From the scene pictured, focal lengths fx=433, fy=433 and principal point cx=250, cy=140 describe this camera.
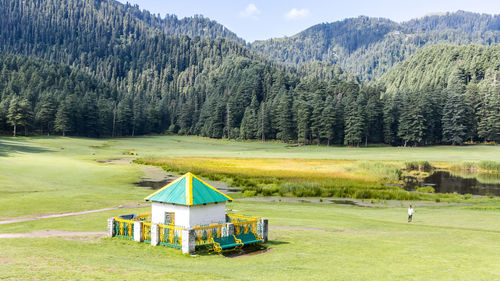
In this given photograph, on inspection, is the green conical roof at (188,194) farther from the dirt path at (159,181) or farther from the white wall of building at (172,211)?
the dirt path at (159,181)

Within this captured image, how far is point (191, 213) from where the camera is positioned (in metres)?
21.2

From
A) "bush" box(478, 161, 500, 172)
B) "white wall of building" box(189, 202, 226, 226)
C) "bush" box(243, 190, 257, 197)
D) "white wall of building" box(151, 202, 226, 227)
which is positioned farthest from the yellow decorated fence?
"bush" box(478, 161, 500, 172)

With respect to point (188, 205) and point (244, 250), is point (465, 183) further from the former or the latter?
point (188, 205)

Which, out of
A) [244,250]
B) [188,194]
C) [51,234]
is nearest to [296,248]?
[244,250]

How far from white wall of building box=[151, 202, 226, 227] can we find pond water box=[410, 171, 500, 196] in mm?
39574

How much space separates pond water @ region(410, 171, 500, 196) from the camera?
53.4 meters

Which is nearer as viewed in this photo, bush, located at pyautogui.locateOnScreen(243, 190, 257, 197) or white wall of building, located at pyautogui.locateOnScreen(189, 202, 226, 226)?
white wall of building, located at pyautogui.locateOnScreen(189, 202, 226, 226)

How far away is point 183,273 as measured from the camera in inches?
608

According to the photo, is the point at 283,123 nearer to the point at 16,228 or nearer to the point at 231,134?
the point at 231,134

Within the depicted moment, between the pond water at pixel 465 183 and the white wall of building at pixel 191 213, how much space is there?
3957 centimetres

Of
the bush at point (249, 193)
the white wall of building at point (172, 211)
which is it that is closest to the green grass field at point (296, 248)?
the white wall of building at point (172, 211)

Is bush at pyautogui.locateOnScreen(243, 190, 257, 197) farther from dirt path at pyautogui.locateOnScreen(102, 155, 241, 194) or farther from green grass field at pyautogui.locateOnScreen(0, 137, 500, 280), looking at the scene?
green grass field at pyautogui.locateOnScreen(0, 137, 500, 280)

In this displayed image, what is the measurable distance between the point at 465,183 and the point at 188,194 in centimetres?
5154

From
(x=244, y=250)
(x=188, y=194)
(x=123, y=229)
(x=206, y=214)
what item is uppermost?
(x=188, y=194)
